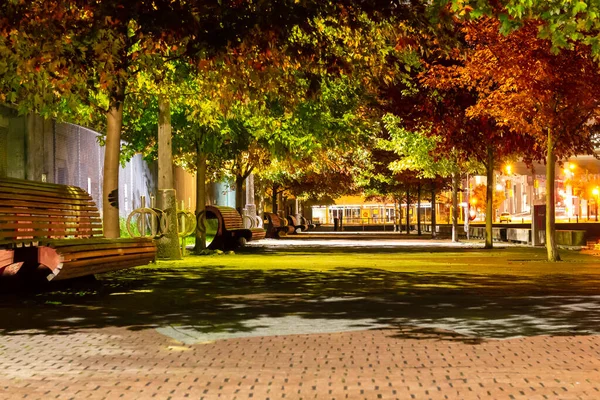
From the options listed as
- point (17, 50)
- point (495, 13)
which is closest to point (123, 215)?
point (17, 50)

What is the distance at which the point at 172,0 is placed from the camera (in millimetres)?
14727

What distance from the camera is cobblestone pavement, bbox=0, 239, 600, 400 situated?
6.91 meters

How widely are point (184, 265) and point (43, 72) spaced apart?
6.61 meters

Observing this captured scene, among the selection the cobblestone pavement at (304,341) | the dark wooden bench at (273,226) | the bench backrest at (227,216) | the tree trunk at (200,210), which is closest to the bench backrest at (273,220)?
the dark wooden bench at (273,226)

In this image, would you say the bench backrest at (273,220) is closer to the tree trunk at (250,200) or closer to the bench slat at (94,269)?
the tree trunk at (250,200)

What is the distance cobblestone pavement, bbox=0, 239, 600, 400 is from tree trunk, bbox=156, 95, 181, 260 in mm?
7718

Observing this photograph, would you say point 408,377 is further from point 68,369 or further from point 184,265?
point 184,265

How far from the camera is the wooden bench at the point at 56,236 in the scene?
1209 centimetres

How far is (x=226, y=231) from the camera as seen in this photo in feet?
93.9

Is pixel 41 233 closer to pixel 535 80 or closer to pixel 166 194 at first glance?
pixel 166 194

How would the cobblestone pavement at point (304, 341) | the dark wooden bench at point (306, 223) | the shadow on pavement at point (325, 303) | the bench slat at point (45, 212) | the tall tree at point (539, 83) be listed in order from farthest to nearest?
the dark wooden bench at point (306, 223), the tall tree at point (539, 83), the bench slat at point (45, 212), the shadow on pavement at point (325, 303), the cobblestone pavement at point (304, 341)

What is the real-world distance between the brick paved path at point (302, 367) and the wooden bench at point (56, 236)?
251cm

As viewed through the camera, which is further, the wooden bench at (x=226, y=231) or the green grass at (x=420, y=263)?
the wooden bench at (x=226, y=231)

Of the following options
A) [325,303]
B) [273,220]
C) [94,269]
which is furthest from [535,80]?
[273,220]
